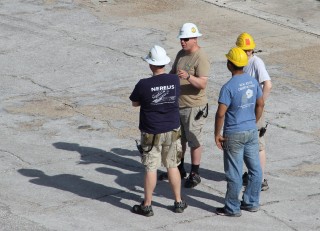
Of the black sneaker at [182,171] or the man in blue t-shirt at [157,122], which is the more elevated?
the man in blue t-shirt at [157,122]

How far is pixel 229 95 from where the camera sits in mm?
9383

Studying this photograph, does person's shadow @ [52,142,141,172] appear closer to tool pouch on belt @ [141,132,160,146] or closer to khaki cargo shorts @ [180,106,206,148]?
khaki cargo shorts @ [180,106,206,148]

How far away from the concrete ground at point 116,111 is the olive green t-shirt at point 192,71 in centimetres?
98

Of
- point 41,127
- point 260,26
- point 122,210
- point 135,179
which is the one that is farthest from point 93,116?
point 260,26

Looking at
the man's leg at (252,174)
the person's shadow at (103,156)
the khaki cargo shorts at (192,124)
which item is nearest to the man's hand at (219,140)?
the man's leg at (252,174)

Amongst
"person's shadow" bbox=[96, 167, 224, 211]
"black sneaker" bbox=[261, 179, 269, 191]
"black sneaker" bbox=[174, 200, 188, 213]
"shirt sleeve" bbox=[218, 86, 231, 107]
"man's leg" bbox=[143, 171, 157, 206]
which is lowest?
"person's shadow" bbox=[96, 167, 224, 211]

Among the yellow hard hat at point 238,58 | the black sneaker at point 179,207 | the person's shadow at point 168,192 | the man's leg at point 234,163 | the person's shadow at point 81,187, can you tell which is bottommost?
the person's shadow at point 81,187

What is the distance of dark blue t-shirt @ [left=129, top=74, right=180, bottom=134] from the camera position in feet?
31.1

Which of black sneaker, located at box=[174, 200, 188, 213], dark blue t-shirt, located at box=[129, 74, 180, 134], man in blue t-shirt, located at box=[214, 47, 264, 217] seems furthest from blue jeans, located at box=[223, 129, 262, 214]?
dark blue t-shirt, located at box=[129, 74, 180, 134]

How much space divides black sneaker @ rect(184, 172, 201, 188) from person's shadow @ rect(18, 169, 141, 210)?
Result: 0.65 meters

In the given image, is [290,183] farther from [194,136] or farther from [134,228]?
[134,228]

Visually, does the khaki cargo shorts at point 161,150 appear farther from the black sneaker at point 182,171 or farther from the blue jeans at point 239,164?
the black sneaker at point 182,171

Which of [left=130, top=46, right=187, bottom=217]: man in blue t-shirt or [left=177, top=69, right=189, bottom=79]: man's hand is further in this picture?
[left=177, top=69, right=189, bottom=79]: man's hand

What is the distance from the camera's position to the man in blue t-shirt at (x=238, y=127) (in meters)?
9.41
